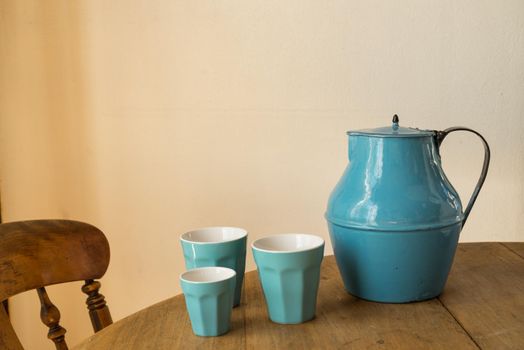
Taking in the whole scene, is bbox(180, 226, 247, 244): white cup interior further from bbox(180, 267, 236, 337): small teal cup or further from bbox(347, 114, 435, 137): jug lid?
bbox(347, 114, 435, 137): jug lid

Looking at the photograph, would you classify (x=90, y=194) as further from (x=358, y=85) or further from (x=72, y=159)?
(x=358, y=85)

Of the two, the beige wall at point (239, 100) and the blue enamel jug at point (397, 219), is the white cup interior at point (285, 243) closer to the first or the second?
the blue enamel jug at point (397, 219)

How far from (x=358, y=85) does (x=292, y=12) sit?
0.82 ft

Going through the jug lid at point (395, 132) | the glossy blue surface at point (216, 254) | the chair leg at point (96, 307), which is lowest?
the chair leg at point (96, 307)

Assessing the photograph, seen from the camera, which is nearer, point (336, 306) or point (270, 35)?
point (336, 306)

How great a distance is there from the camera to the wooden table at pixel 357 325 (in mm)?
748

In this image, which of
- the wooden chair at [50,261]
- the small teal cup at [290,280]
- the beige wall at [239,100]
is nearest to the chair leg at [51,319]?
the wooden chair at [50,261]

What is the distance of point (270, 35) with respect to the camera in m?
1.58

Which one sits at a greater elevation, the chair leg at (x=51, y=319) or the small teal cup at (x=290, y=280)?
the small teal cup at (x=290, y=280)

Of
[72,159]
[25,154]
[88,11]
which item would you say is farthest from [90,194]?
[88,11]

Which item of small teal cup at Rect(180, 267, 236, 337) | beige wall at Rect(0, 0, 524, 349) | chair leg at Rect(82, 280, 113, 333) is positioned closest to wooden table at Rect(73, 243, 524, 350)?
small teal cup at Rect(180, 267, 236, 337)

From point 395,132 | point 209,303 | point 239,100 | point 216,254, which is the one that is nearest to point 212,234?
point 216,254

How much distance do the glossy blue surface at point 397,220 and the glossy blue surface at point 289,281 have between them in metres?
0.10

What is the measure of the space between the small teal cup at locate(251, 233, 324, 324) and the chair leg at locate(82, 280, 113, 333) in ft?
0.91
